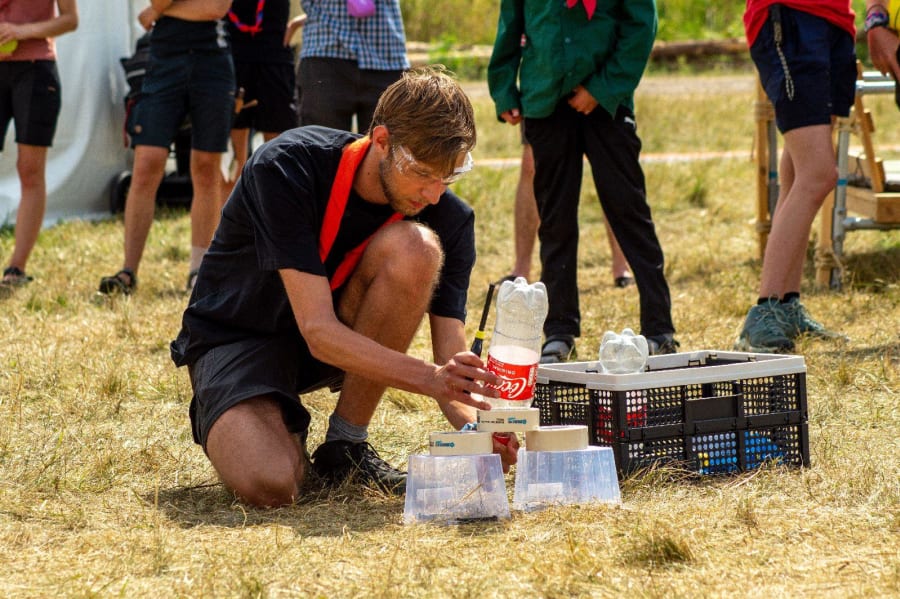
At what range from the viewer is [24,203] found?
6711mm

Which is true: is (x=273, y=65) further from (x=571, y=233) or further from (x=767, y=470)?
(x=767, y=470)

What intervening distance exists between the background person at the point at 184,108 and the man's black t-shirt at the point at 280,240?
2.98 metres

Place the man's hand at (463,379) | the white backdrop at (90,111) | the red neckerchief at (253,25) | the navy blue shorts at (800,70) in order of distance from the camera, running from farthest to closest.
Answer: the white backdrop at (90,111) → the red neckerchief at (253,25) → the navy blue shorts at (800,70) → the man's hand at (463,379)

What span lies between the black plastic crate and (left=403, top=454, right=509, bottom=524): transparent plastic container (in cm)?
42

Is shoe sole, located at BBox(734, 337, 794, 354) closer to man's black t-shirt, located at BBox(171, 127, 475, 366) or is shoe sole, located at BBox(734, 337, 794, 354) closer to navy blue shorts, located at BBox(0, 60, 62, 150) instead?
man's black t-shirt, located at BBox(171, 127, 475, 366)

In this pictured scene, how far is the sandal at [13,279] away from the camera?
6484 millimetres

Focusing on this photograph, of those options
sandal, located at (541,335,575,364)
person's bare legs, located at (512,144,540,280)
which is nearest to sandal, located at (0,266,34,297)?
person's bare legs, located at (512,144,540,280)

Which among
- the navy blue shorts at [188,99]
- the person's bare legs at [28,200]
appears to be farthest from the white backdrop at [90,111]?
the navy blue shorts at [188,99]

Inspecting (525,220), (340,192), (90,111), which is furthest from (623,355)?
(90,111)

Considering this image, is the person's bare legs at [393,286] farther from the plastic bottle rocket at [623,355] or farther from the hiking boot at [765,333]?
the hiking boot at [765,333]

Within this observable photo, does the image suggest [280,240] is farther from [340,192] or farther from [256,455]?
[256,455]

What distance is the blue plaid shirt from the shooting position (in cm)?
607

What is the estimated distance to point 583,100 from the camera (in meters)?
4.73

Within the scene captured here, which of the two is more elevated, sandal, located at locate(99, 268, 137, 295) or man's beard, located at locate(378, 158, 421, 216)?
man's beard, located at locate(378, 158, 421, 216)
